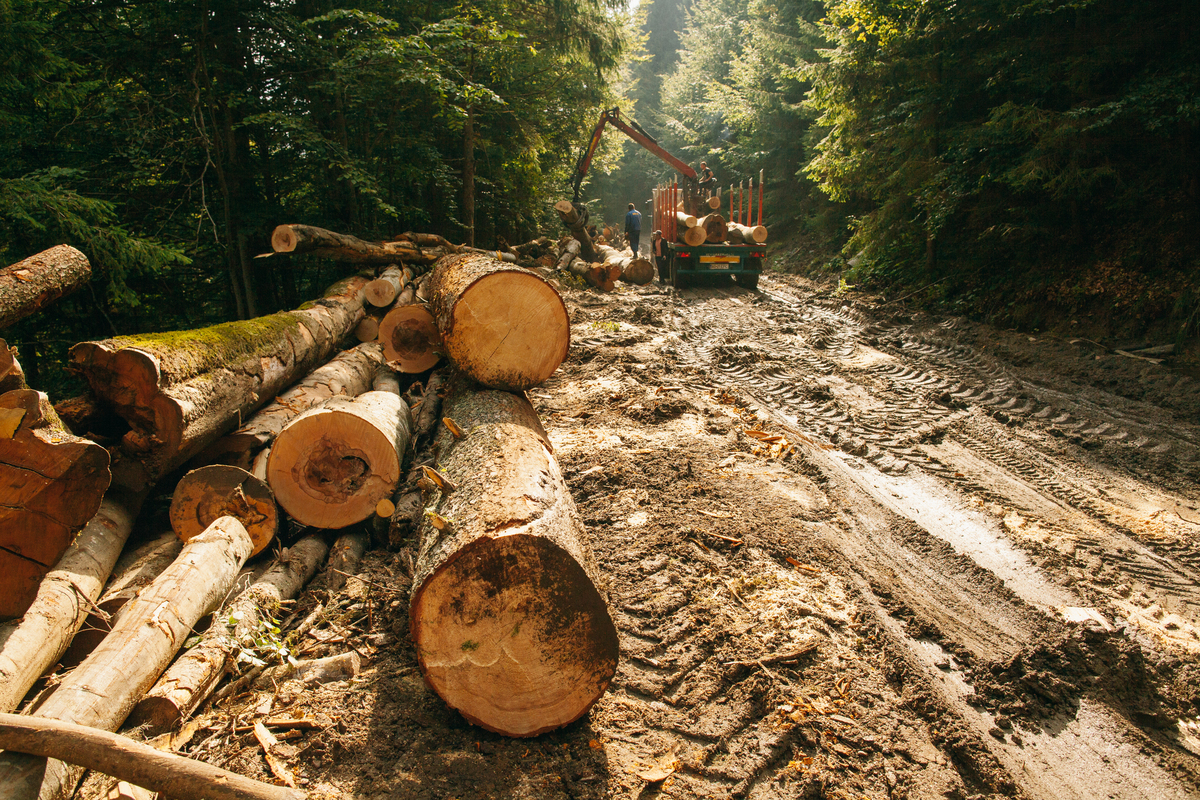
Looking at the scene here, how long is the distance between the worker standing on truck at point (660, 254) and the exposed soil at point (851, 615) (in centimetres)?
941

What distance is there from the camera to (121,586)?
3.08 m

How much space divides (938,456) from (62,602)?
20.1 feet

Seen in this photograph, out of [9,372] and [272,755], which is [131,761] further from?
[9,372]

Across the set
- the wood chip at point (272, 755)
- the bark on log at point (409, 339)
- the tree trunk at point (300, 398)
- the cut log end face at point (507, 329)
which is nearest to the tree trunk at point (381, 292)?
the tree trunk at point (300, 398)

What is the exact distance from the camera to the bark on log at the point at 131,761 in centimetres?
173

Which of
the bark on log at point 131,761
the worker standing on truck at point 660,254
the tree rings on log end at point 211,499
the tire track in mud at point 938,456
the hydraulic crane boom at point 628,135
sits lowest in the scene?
the worker standing on truck at point 660,254

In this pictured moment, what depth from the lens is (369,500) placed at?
12.6ft

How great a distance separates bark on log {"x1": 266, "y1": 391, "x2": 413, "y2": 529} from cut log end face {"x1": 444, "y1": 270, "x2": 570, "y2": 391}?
36.9 inches

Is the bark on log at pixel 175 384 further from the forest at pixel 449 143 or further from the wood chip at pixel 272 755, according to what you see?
the forest at pixel 449 143

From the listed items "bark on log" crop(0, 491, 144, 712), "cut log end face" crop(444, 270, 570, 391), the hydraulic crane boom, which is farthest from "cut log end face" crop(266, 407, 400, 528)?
the hydraulic crane boom

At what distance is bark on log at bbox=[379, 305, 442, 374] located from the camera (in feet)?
20.6

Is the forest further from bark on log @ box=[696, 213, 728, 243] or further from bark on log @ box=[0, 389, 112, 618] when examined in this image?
bark on log @ box=[0, 389, 112, 618]

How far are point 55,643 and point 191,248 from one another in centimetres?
745

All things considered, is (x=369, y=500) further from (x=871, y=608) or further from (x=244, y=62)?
(x=244, y=62)
